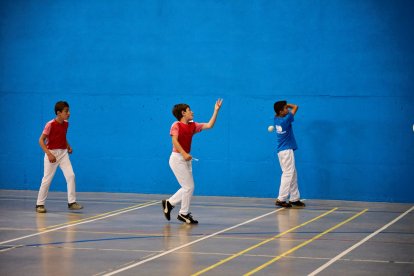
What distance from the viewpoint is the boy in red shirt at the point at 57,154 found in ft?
47.5

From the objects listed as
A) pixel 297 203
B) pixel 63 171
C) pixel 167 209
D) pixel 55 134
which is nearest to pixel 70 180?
pixel 63 171

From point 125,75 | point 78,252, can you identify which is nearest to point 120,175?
point 125,75

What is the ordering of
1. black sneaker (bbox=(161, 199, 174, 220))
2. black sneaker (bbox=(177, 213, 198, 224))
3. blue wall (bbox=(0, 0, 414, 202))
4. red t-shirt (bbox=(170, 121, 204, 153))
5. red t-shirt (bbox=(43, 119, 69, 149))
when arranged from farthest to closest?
blue wall (bbox=(0, 0, 414, 202)), red t-shirt (bbox=(43, 119, 69, 149)), black sneaker (bbox=(161, 199, 174, 220)), red t-shirt (bbox=(170, 121, 204, 153)), black sneaker (bbox=(177, 213, 198, 224))

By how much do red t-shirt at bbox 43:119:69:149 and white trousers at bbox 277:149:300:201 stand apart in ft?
13.0

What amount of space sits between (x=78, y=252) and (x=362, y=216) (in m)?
5.65

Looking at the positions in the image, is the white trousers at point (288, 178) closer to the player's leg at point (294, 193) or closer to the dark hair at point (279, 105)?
the player's leg at point (294, 193)

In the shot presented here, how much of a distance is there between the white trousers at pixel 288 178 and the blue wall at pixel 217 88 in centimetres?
108

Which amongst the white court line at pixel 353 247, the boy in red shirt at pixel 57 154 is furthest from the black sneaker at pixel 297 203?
the boy in red shirt at pixel 57 154

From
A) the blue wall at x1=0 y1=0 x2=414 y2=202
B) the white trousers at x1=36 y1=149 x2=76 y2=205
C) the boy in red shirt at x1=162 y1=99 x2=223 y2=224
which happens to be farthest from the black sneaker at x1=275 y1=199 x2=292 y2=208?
the white trousers at x1=36 y1=149 x2=76 y2=205

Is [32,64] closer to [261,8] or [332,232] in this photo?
[261,8]

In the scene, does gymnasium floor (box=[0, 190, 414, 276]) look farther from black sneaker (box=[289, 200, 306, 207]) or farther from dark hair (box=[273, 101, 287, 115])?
dark hair (box=[273, 101, 287, 115])

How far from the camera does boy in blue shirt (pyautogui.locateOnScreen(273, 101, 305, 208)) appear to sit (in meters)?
15.2

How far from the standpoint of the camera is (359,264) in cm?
941

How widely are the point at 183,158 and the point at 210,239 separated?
2.08 metres
